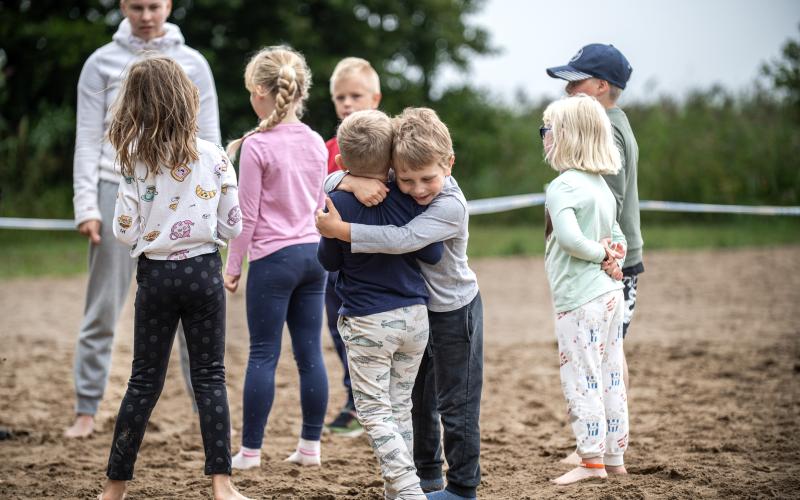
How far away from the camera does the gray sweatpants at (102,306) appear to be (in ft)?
16.1

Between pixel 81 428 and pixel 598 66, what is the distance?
3.25 metres

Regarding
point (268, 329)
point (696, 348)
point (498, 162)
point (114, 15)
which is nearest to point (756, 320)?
point (696, 348)

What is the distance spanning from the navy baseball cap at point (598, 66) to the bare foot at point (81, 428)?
3.05 meters

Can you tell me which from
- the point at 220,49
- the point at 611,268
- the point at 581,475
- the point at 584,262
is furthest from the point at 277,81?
the point at 220,49

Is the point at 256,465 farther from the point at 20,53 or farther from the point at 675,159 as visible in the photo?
the point at 20,53

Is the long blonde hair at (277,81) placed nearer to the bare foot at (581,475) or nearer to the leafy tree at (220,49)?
the bare foot at (581,475)

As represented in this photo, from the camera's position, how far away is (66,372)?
22.3 ft

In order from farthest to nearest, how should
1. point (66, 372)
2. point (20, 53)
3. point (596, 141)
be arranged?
point (20, 53)
point (66, 372)
point (596, 141)

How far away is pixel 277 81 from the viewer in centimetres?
416

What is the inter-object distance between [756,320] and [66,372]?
5.82 metres

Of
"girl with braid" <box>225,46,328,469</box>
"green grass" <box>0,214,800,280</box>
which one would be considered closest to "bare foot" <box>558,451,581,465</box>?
"girl with braid" <box>225,46,328,469</box>

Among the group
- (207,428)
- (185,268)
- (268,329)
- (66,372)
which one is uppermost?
(185,268)

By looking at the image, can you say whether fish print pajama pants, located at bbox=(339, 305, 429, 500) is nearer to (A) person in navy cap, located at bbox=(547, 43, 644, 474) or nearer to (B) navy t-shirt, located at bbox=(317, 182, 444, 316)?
(B) navy t-shirt, located at bbox=(317, 182, 444, 316)

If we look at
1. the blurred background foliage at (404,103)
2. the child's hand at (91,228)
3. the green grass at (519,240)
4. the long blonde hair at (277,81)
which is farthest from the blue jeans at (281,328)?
the blurred background foliage at (404,103)
